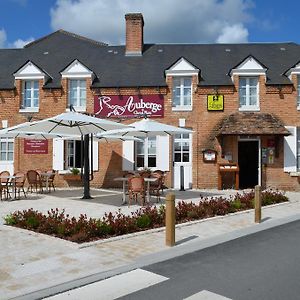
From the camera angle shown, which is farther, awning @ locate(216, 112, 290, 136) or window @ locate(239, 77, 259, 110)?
window @ locate(239, 77, 259, 110)

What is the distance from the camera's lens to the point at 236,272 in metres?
5.55

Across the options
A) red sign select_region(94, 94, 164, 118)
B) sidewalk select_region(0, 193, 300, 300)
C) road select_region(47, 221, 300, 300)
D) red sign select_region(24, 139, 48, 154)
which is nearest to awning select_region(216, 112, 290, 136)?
red sign select_region(94, 94, 164, 118)

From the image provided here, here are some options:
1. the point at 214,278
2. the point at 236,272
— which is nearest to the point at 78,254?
the point at 214,278

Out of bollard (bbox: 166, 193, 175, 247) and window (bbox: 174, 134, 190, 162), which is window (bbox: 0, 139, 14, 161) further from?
bollard (bbox: 166, 193, 175, 247)

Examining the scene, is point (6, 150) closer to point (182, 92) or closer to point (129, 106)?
point (129, 106)

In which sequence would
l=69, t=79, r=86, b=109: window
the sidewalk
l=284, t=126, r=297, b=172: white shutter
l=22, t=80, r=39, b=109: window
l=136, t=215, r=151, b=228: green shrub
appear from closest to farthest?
the sidewalk
l=136, t=215, r=151, b=228: green shrub
l=284, t=126, r=297, b=172: white shutter
l=69, t=79, r=86, b=109: window
l=22, t=80, r=39, b=109: window

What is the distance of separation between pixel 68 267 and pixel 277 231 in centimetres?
498

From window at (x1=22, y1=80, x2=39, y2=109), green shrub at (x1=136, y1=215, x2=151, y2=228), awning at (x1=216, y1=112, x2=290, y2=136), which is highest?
window at (x1=22, y1=80, x2=39, y2=109)

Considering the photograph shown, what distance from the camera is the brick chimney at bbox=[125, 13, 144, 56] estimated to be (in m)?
20.4

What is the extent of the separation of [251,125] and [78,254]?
1234 cm

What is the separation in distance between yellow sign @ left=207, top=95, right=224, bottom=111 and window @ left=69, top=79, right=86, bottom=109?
19.4 ft

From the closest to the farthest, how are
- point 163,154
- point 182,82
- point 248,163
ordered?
point 163,154 < point 182,82 < point 248,163

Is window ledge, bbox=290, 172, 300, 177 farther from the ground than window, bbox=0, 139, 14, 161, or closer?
closer

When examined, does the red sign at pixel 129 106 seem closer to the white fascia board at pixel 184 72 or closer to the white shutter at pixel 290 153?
the white fascia board at pixel 184 72
